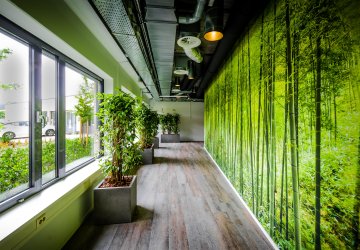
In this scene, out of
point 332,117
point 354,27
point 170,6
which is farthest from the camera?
point 170,6

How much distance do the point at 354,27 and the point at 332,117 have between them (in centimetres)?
58

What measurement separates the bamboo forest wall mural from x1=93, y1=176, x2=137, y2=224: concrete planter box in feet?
5.83

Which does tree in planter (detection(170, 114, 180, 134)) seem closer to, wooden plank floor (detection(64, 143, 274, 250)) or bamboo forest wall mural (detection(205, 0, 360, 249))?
wooden plank floor (detection(64, 143, 274, 250))

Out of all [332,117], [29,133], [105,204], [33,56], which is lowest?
[105,204]

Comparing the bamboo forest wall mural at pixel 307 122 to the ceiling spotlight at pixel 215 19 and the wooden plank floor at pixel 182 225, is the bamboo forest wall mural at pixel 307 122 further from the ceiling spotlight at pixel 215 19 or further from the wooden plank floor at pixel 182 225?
the ceiling spotlight at pixel 215 19

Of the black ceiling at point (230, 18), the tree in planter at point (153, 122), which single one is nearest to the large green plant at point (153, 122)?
the tree in planter at point (153, 122)

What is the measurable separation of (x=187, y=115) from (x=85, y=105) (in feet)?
26.8

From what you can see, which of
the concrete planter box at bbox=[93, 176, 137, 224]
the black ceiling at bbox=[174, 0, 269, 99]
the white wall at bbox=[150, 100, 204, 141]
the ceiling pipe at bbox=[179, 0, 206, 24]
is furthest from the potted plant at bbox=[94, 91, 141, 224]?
the white wall at bbox=[150, 100, 204, 141]

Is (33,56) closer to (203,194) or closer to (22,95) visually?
(22,95)

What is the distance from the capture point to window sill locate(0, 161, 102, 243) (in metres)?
1.28

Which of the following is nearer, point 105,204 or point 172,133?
point 105,204

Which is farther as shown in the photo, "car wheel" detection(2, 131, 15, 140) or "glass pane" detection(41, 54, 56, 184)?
"glass pane" detection(41, 54, 56, 184)

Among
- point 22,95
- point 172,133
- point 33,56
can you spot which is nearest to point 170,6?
point 33,56

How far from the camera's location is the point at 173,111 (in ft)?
35.4
